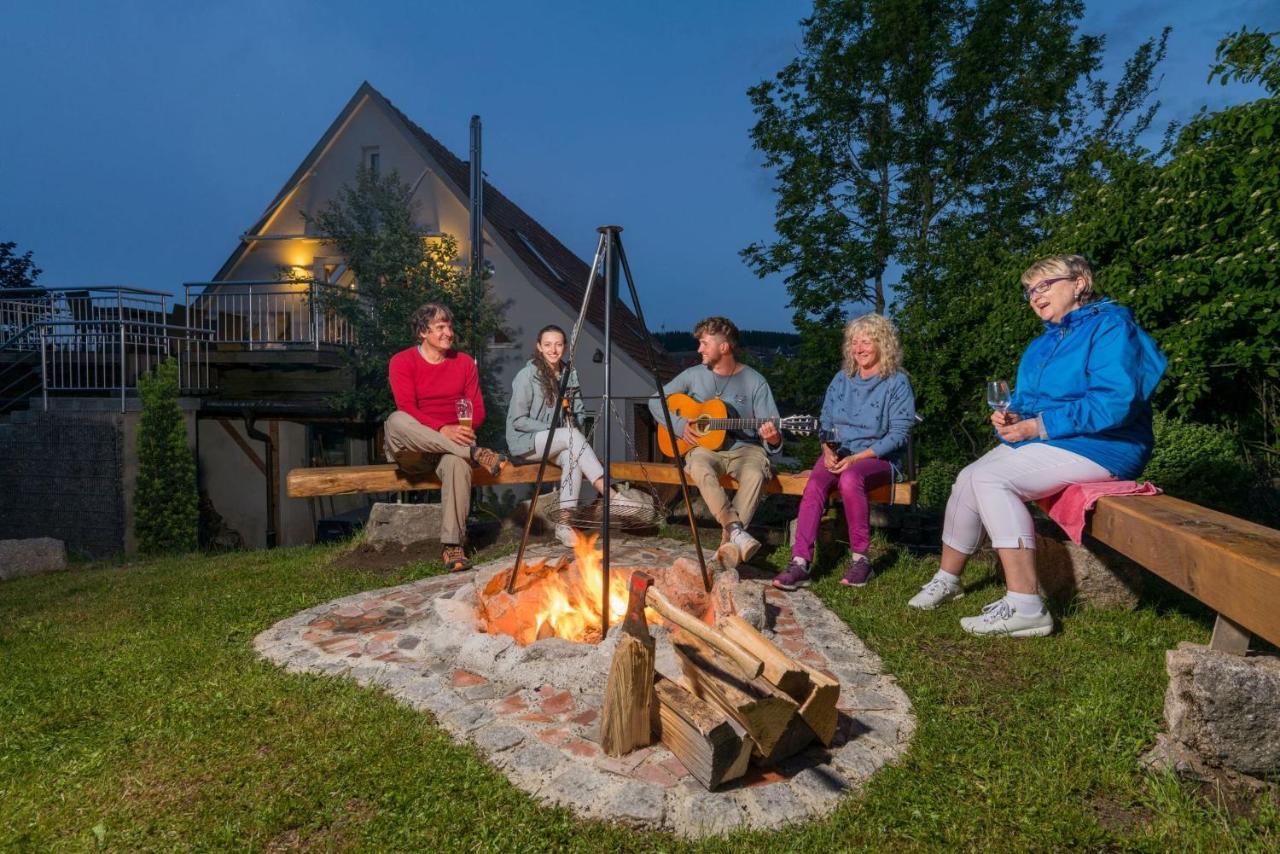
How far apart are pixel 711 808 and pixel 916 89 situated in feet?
41.2

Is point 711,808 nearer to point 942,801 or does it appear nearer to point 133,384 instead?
point 942,801

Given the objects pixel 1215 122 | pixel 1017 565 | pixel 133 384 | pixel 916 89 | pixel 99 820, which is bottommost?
pixel 99 820

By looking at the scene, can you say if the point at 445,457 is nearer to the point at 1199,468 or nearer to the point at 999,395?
the point at 999,395

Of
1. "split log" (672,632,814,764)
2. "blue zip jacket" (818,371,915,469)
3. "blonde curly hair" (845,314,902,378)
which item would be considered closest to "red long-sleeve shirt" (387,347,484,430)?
"blue zip jacket" (818,371,915,469)

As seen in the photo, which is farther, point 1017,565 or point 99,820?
point 1017,565

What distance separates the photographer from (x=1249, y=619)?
2.15 m

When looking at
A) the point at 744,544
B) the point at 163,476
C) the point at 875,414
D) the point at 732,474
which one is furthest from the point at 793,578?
the point at 163,476

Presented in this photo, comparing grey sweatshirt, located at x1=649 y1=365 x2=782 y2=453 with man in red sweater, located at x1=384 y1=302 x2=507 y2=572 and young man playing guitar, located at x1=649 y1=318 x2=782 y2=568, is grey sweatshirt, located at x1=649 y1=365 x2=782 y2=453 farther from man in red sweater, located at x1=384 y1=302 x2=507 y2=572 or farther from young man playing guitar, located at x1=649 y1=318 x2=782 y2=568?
man in red sweater, located at x1=384 y1=302 x2=507 y2=572

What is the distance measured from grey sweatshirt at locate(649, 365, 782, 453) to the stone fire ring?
4.14 ft

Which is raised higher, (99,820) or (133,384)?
(133,384)

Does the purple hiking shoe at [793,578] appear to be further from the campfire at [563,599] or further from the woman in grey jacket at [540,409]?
the woman in grey jacket at [540,409]

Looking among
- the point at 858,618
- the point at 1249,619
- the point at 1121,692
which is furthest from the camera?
the point at 858,618

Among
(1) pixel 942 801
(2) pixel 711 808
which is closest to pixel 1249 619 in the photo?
(1) pixel 942 801

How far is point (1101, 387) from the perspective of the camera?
328 cm
